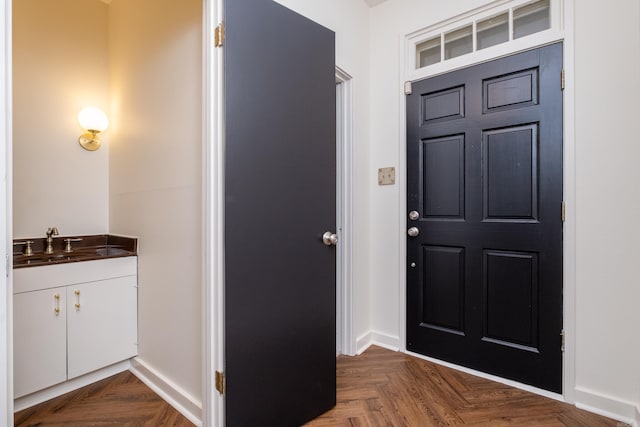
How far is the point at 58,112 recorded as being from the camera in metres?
2.26

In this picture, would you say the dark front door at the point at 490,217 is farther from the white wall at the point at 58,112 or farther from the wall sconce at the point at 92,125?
the white wall at the point at 58,112

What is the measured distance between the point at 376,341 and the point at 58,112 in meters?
2.98

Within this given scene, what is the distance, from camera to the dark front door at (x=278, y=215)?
1340 millimetres

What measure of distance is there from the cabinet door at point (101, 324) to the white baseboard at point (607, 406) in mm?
2747

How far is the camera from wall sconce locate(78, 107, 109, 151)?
89.7 inches

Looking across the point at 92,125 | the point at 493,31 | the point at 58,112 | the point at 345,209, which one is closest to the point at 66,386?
the point at 92,125

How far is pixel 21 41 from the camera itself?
2113mm

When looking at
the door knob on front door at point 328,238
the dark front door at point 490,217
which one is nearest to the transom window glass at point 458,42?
the dark front door at point 490,217

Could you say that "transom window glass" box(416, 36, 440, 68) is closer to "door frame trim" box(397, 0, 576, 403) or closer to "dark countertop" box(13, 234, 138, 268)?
"door frame trim" box(397, 0, 576, 403)

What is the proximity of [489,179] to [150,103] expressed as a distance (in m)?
2.25

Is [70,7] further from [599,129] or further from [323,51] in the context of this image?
[599,129]

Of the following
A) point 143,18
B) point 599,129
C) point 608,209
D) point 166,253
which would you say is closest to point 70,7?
point 143,18

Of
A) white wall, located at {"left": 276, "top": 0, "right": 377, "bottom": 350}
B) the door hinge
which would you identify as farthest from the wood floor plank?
the door hinge

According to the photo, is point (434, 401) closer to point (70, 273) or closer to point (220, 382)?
point (220, 382)
